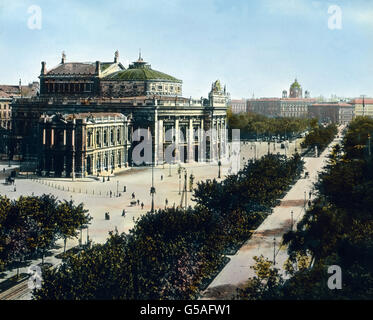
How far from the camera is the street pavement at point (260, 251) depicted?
33625 mm

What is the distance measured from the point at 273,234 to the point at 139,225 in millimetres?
14844

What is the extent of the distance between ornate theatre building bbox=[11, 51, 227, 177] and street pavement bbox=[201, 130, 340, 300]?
114 feet

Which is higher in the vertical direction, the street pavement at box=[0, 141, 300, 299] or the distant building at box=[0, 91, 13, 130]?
the distant building at box=[0, 91, 13, 130]

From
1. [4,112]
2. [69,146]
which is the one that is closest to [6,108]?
[4,112]

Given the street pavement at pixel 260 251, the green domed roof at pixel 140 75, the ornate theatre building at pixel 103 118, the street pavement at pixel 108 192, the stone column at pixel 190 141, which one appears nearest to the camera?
the street pavement at pixel 260 251

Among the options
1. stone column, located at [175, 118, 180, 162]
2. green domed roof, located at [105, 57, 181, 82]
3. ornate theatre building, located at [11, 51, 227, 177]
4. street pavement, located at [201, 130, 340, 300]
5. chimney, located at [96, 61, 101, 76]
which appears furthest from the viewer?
chimney, located at [96, 61, 101, 76]

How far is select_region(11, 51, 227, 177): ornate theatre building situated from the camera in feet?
268

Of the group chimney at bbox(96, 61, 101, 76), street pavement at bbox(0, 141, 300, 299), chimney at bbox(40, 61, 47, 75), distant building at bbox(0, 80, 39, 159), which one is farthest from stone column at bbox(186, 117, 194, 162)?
chimney at bbox(40, 61, 47, 75)

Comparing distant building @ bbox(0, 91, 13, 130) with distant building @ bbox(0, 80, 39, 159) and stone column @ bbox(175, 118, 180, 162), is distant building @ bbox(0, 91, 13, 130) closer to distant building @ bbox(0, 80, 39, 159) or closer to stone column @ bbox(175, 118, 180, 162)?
distant building @ bbox(0, 80, 39, 159)

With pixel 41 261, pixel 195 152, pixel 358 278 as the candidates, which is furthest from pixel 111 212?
pixel 195 152

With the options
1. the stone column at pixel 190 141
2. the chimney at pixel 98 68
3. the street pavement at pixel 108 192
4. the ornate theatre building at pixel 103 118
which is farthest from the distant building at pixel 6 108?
the stone column at pixel 190 141

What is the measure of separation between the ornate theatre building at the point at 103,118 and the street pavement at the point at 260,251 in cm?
3478

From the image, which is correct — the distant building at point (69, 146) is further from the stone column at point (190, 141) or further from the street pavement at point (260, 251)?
the street pavement at point (260, 251)

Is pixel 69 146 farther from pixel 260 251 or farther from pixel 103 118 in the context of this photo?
pixel 260 251
